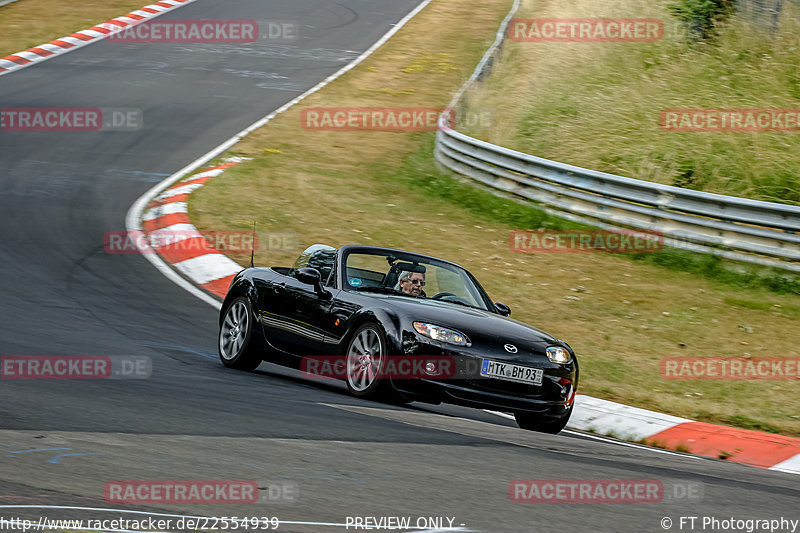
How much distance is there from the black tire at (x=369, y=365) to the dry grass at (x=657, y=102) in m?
9.37

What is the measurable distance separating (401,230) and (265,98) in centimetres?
1055

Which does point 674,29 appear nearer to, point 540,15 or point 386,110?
point 386,110

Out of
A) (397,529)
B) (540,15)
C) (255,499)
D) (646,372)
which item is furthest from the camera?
(540,15)

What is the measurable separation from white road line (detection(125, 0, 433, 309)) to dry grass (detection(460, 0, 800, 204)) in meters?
4.38

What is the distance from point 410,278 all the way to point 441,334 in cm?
117

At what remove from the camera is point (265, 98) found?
25594mm

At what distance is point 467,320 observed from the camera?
815 centimetres

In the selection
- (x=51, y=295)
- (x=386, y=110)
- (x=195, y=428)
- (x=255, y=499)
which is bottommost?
(x=386, y=110)

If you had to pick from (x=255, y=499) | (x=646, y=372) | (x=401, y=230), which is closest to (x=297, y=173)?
(x=401, y=230)

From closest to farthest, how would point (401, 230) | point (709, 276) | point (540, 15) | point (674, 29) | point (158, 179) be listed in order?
1. point (709, 276)
2. point (401, 230)
3. point (158, 179)
4. point (674, 29)
5. point (540, 15)
